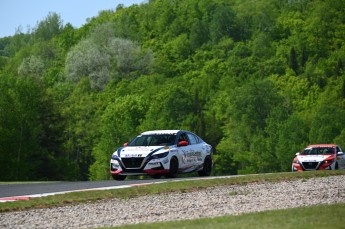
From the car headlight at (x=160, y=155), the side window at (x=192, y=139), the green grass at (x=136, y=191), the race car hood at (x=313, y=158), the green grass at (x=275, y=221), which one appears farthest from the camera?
the race car hood at (x=313, y=158)

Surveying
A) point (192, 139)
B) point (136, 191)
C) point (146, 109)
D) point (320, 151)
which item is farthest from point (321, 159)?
point (146, 109)

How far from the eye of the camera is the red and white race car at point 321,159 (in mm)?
36250

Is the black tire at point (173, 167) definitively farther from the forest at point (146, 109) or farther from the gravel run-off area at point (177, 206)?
the forest at point (146, 109)

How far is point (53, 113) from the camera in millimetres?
81750

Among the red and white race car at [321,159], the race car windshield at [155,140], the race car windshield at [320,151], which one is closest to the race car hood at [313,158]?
the red and white race car at [321,159]

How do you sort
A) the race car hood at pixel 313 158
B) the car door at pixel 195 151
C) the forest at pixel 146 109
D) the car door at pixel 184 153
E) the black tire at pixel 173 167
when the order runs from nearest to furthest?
the black tire at pixel 173 167
the car door at pixel 184 153
the car door at pixel 195 151
the race car hood at pixel 313 158
the forest at pixel 146 109

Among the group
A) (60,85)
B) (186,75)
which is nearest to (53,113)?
(60,85)

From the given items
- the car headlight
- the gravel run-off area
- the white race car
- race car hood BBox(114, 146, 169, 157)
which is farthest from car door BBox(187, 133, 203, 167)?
the gravel run-off area

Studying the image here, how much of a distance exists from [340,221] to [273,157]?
4297 inches

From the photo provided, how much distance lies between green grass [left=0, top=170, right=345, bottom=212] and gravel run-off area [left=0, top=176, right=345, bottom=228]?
20.7 inches

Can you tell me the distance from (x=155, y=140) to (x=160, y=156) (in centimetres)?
114

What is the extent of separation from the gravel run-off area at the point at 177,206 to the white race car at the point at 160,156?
4866 mm

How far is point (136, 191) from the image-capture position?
856 inches

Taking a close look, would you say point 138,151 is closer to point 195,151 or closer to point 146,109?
point 195,151
